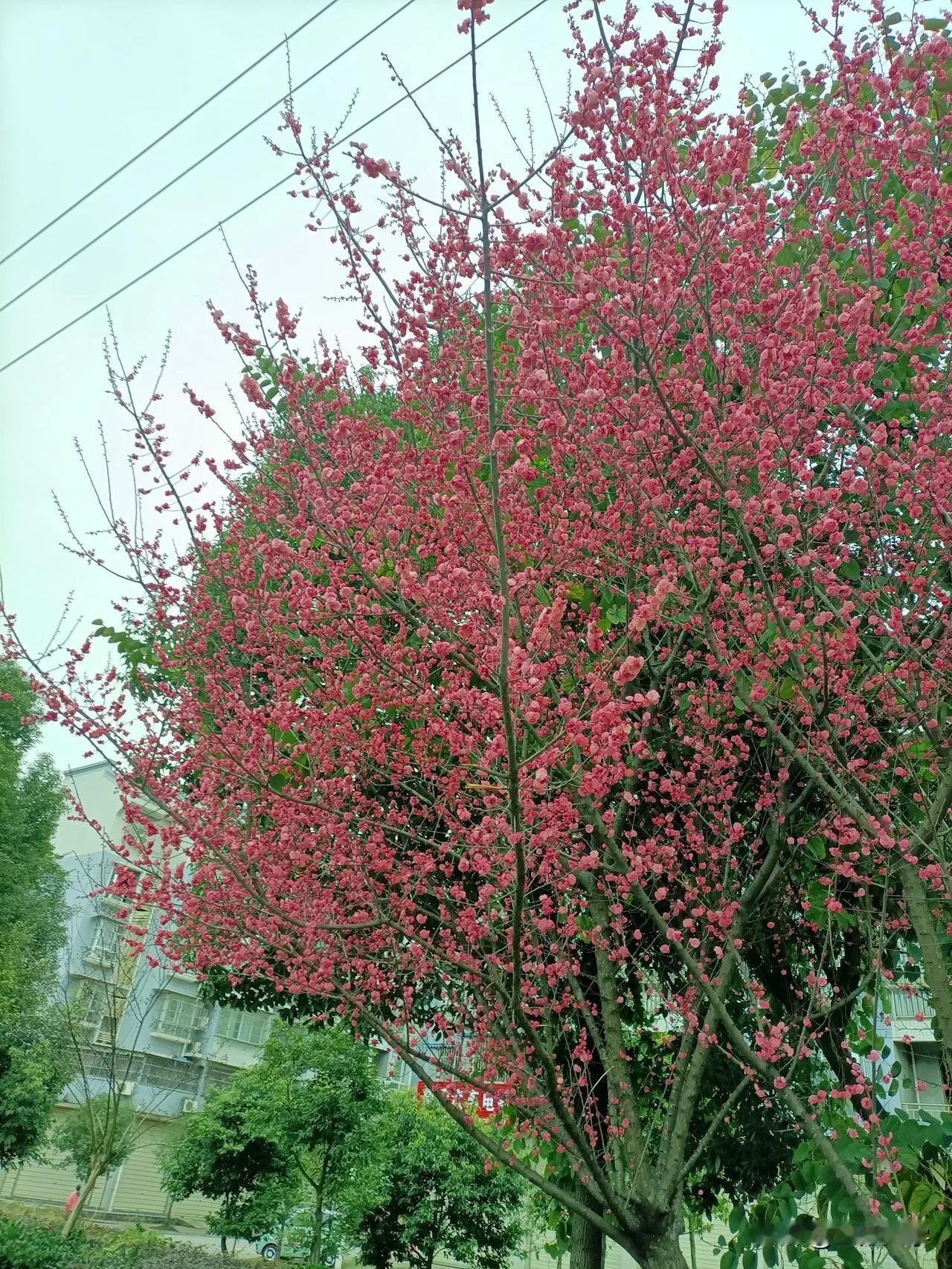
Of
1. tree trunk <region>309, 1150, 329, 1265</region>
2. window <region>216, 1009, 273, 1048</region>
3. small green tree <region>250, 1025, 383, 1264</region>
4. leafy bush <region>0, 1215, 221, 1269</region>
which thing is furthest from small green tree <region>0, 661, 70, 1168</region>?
window <region>216, 1009, 273, 1048</region>

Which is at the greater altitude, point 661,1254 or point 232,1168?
point 661,1254

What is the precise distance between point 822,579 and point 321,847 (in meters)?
3.68

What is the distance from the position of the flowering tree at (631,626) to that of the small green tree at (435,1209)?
9028mm

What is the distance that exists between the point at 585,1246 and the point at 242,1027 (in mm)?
28505

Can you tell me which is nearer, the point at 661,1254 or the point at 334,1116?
the point at 661,1254

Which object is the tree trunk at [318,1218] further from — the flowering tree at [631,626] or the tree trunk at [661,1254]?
the tree trunk at [661,1254]

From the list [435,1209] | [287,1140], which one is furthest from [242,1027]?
[287,1140]

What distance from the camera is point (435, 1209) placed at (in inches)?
584

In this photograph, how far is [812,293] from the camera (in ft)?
13.3

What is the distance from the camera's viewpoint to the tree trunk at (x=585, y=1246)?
6762mm

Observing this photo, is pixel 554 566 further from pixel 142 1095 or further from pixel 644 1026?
pixel 142 1095

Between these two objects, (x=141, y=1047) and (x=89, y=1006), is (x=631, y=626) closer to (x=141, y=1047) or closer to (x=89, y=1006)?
(x=89, y=1006)

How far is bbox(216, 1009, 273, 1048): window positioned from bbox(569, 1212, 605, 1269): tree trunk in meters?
27.2

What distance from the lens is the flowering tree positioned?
4.40m
